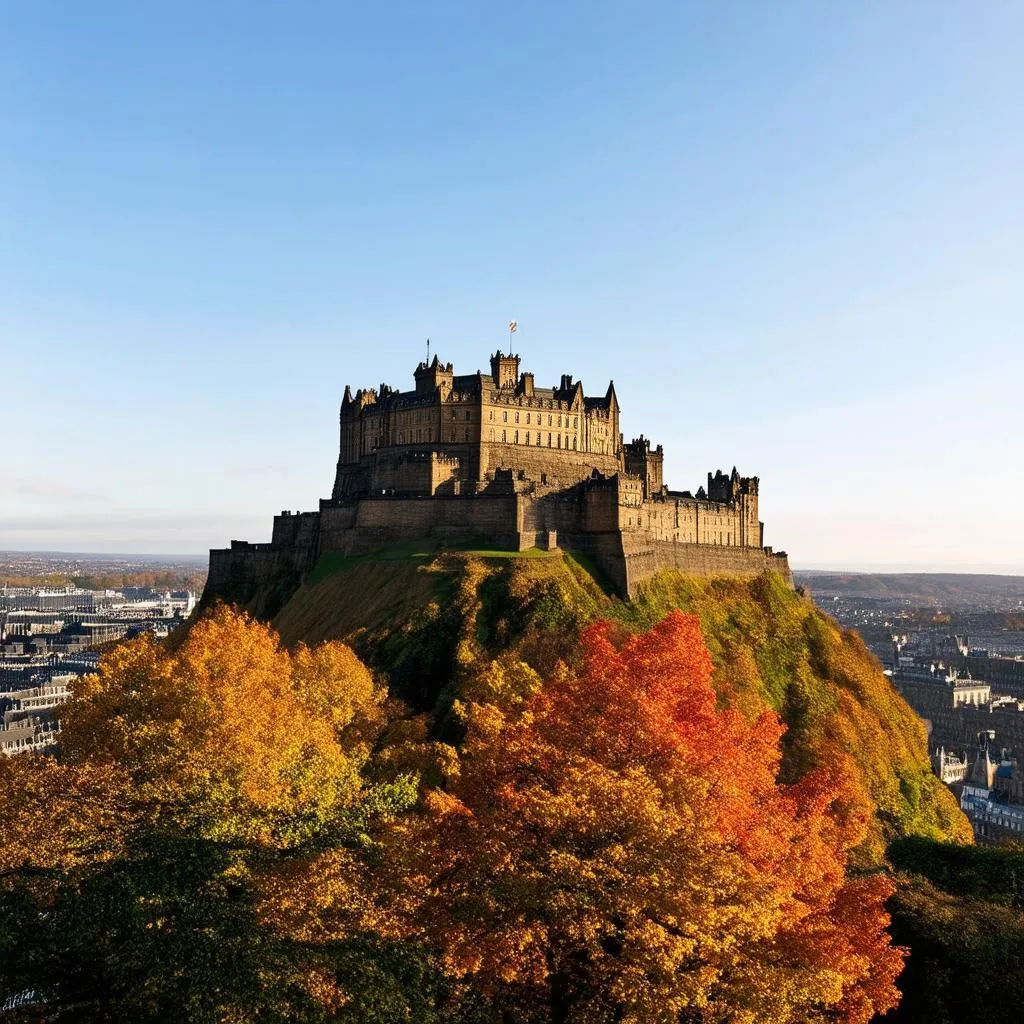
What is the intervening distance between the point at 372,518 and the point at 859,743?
200 ft

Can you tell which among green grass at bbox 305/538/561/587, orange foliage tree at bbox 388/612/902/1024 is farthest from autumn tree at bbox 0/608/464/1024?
green grass at bbox 305/538/561/587

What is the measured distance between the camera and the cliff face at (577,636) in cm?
9100

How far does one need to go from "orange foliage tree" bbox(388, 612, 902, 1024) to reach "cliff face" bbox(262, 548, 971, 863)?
118 ft

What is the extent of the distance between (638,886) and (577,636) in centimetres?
6082

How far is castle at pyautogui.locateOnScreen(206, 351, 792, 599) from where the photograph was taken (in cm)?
11381

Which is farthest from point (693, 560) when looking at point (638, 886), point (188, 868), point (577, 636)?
point (188, 868)

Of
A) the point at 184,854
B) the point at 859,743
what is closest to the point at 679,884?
the point at 184,854

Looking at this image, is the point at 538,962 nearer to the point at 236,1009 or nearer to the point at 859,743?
the point at 236,1009

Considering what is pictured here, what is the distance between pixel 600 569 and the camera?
113 m

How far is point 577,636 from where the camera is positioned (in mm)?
94000

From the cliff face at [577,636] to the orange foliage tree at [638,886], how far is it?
36.1m

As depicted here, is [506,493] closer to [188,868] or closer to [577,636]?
[577,636]

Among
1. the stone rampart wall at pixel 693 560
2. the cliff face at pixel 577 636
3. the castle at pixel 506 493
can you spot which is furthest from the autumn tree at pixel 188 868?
the stone rampart wall at pixel 693 560

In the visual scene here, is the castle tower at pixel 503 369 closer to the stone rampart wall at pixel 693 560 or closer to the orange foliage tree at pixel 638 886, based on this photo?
the stone rampart wall at pixel 693 560
